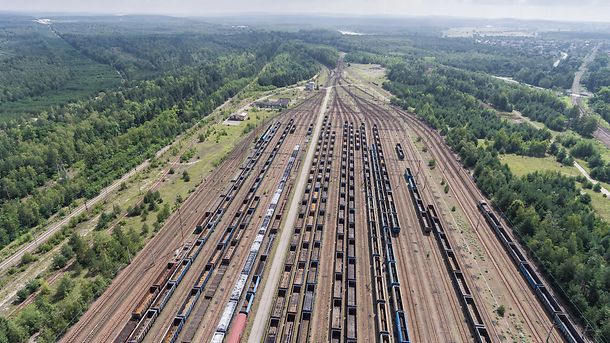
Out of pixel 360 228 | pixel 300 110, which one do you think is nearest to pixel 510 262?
pixel 360 228

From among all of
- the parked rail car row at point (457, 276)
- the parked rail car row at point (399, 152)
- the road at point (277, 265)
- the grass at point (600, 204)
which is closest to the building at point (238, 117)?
the road at point (277, 265)

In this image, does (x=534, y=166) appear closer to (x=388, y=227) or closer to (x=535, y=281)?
(x=535, y=281)

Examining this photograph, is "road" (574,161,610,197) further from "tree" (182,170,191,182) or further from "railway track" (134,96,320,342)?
"tree" (182,170,191,182)

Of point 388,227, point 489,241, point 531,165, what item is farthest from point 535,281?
point 531,165

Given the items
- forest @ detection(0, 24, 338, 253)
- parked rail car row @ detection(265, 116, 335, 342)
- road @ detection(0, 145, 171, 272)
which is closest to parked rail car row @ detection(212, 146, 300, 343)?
parked rail car row @ detection(265, 116, 335, 342)

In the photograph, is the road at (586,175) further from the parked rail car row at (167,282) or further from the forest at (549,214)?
the parked rail car row at (167,282)

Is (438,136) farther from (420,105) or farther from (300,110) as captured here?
(300,110)

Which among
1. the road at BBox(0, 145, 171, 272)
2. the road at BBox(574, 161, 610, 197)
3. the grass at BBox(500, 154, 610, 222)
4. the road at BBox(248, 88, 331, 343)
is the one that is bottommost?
the road at BBox(0, 145, 171, 272)
